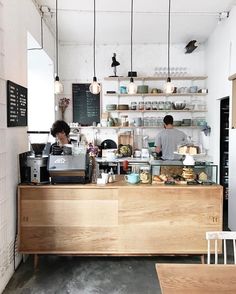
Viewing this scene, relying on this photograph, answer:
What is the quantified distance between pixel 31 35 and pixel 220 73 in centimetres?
305

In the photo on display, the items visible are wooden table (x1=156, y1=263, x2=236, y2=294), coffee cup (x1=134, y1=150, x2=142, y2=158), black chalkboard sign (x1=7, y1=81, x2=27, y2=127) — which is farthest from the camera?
coffee cup (x1=134, y1=150, x2=142, y2=158)

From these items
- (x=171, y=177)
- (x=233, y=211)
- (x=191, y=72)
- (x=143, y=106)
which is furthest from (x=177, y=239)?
(x=191, y=72)

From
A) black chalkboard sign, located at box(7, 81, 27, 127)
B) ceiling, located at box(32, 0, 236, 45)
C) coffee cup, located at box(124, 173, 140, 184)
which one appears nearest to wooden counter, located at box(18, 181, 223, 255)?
coffee cup, located at box(124, 173, 140, 184)

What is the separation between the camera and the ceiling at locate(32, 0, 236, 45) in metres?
4.44

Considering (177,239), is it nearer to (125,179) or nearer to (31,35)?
(125,179)

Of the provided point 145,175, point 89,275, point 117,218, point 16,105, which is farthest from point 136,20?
point 89,275

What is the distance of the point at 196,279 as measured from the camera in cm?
155

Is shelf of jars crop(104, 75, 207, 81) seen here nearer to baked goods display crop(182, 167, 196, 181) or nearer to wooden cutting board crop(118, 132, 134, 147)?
wooden cutting board crop(118, 132, 134, 147)

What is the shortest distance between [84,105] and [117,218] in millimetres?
3730

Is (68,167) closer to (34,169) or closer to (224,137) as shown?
(34,169)

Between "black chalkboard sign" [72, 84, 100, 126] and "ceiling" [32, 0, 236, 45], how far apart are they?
960mm

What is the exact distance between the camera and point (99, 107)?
6.63m

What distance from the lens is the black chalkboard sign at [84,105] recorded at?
659cm

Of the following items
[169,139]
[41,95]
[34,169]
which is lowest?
[34,169]
